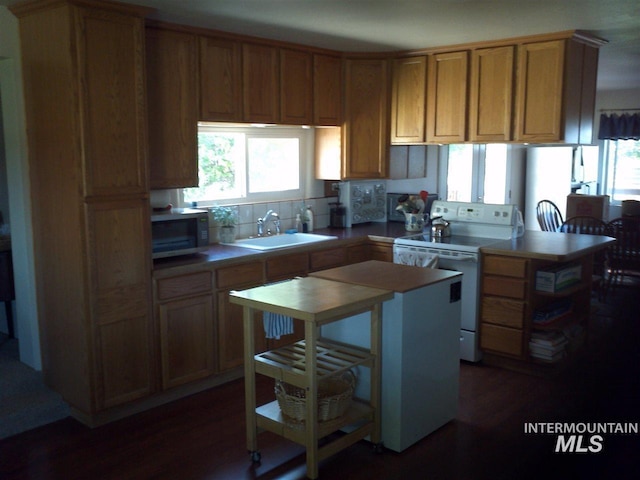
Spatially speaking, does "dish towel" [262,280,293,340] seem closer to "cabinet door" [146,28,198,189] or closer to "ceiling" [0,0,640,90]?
"cabinet door" [146,28,198,189]

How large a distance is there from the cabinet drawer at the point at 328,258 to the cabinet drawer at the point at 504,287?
1070 millimetres

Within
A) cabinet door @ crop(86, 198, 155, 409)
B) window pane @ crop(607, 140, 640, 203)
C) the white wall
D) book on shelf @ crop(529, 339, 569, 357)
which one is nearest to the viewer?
cabinet door @ crop(86, 198, 155, 409)

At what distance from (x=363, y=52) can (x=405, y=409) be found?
3.02 m

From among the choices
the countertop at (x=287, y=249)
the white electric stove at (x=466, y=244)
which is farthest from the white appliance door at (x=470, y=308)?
the countertop at (x=287, y=249)

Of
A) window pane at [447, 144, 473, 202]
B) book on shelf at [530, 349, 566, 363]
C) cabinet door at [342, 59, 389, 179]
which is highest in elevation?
cabinet door at [342, 59, 389, 179]

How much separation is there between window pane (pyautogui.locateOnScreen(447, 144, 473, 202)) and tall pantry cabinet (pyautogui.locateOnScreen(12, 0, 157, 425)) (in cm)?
389

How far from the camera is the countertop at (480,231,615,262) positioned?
152 inches

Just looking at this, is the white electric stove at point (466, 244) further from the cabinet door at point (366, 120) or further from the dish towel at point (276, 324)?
the dish towel at point (276, 324)

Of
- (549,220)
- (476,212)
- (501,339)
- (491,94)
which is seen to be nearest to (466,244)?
(476,212)

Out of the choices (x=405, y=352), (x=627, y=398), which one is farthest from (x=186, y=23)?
(x=627, y=398)

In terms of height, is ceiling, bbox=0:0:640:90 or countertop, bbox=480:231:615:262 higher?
ceiling, bbox=0:0:640:90

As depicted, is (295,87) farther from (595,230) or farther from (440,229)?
(595,230)

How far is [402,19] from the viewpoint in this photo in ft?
12.0

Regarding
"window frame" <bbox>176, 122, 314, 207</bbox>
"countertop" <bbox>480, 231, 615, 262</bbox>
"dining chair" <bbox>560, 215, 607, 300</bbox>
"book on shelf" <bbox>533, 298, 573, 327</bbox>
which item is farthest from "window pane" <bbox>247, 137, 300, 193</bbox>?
"dining chair" <bbox>560, 215, 607, 300</bbox>
